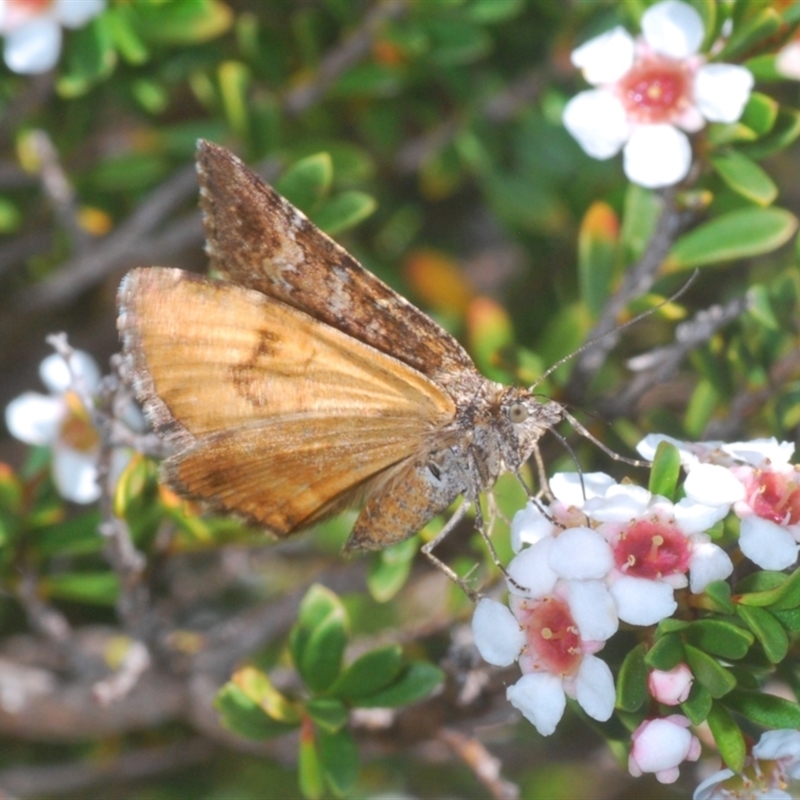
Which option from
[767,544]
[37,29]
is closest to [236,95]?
[37,29]

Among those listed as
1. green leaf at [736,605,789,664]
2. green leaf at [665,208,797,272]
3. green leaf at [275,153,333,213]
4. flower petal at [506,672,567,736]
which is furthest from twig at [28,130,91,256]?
green leaf at [736,605,789,664]

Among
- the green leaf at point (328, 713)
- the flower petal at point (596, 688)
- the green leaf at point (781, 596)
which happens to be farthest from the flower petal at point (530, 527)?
the green leaf at point (328, 713)

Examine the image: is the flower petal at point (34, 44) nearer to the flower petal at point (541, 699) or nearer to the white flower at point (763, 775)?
the flower petal at point (541, 699)

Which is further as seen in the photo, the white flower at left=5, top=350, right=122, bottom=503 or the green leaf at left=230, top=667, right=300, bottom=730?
the white flower at left=5, top=350, right=122, bottom=503

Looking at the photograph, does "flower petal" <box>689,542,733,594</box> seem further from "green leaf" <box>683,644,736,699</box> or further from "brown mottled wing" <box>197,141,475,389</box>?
"brown mottled wing" <box>197,141,475,389</box>

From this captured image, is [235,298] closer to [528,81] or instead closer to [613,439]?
[613,439]

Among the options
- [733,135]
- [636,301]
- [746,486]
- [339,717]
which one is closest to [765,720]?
[746,486]

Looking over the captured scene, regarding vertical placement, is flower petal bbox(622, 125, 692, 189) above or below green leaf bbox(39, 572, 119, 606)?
above
